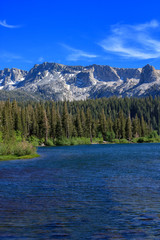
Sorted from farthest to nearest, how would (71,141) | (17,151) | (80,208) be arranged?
(71,141)
(17,151)
(80,208)

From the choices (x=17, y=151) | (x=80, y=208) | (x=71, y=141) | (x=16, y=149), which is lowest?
(x=80, y=208)

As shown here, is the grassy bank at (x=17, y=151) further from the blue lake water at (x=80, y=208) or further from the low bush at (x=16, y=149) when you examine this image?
the blue lake water at (x=80, y=208)

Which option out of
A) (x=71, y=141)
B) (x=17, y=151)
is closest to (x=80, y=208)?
(x=17, y=151)

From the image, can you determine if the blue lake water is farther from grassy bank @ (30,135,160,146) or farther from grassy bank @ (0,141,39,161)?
grassy bank @ (30,135,160,146)

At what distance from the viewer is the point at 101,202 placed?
1628cm

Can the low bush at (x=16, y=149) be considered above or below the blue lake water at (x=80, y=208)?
above

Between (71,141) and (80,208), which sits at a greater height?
(71,141)

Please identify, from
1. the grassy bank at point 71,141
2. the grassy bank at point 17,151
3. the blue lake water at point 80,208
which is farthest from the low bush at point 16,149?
the grassy bank at point 71,141

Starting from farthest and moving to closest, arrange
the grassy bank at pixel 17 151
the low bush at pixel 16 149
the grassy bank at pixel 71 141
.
Answer: the grassy bank at pixel 71 141 → the low bush at pixel 16 149 → the grassy bank at pixel 17 151

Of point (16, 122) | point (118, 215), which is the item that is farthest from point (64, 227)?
point (16, 122)

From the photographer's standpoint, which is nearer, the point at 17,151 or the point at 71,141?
the point at 17,151

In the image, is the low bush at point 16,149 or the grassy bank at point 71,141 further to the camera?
the grassy bank at point 71,141

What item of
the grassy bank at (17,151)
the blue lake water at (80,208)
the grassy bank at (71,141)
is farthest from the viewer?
the grassy bank at (71,141)

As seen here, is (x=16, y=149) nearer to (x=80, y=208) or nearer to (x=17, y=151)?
(x=17, y=151)
